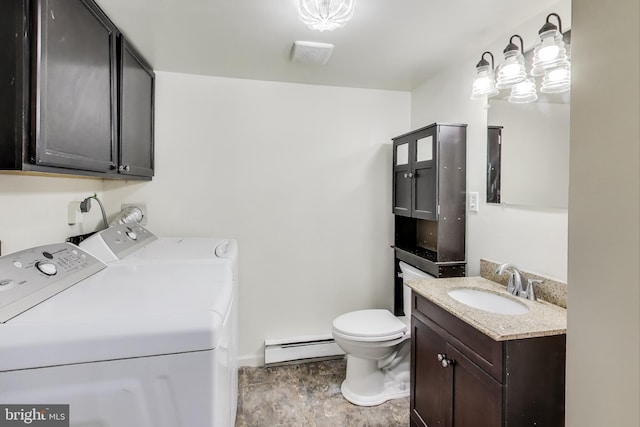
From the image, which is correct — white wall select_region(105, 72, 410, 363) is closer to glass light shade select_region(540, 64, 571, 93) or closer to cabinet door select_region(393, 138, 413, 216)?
cabinet door select_region(393, 138, 413, 216)

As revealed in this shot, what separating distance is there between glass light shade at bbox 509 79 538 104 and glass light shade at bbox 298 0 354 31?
89cm

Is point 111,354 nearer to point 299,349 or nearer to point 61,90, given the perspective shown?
point 61,90

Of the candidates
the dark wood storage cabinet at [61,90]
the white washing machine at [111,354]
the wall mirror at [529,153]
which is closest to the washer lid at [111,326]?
the white washing machine at [111,354]

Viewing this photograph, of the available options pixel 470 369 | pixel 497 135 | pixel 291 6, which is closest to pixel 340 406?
pixel 470 369

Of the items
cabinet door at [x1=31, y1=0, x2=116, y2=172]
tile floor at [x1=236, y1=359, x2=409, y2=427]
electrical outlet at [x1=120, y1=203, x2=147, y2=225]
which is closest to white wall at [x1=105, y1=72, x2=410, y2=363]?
electrical outlet at [x1=120, y1=203, x2=147, y2=225]

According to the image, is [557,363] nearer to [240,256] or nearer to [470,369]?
[470,369]

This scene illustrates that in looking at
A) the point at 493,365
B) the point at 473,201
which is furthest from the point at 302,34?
the point at 493,365

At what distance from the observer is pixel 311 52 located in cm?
193

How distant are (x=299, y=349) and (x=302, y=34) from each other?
2147 mm

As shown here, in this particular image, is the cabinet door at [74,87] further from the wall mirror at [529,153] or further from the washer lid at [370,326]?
the wall mirror at [529,153]

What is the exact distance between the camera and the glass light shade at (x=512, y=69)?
1530 millimetres

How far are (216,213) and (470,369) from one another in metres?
1.87

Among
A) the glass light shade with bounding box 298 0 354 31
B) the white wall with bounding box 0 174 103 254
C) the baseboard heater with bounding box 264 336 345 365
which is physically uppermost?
the glass light shade with bounding box 298 0 354 31

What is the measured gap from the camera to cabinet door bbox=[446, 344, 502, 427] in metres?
1.16
